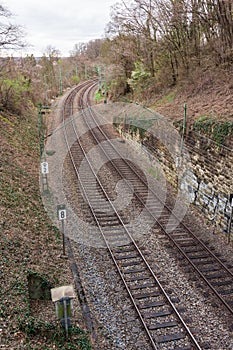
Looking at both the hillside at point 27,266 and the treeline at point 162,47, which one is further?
the treeline at point 162,47

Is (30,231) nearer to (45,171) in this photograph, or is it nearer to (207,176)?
(45,171)

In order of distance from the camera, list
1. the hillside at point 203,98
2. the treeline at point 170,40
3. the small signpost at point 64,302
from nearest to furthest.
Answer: the small signpost at point 64,302 < the hillside at point 203,98 < the treeline at point 170,40

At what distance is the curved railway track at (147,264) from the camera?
25.5 feet

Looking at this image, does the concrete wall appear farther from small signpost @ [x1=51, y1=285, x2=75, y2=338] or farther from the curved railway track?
small signpost @ [x1=51, y1=285, x2=75, y2=338]

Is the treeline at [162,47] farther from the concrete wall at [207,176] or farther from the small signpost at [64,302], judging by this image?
the small signpost at [64,302]

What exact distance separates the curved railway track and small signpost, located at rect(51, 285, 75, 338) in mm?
1882

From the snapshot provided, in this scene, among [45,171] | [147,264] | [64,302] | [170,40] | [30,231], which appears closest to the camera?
[64,302]

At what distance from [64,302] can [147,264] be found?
371 centimetres

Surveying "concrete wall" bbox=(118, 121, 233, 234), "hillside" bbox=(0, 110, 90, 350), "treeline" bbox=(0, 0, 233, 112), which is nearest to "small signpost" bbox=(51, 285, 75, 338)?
"hillside" bbox=(0, 110, 90, 350)

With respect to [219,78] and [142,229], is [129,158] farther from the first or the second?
[142,229]

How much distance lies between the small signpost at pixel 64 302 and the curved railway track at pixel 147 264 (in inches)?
74.1

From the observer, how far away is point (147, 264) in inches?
398

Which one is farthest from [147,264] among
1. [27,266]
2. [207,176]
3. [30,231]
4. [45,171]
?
[45,171]

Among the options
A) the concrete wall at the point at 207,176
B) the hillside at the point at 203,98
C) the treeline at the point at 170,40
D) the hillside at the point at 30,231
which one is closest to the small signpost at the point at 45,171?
the hillside at the point at 30,231
